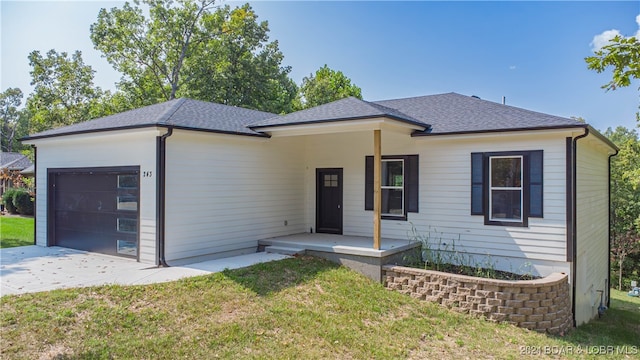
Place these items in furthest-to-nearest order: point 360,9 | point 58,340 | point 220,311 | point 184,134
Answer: point 360,9 < point 184,134 < point 220,311 < point 58,340

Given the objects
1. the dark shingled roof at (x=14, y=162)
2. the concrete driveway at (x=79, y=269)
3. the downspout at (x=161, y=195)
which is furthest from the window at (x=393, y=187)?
the dark shingled roof at (x=14, y=162)

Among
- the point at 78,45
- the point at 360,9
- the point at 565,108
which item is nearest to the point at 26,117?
the point at 78,45

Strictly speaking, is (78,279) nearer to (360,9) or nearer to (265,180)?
(265,180)

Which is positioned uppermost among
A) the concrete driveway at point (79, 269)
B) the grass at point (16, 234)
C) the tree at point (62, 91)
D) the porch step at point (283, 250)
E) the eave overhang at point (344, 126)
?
the tree at point (62, 91)

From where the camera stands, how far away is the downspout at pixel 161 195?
7.95 m

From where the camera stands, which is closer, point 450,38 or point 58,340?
point 58,340

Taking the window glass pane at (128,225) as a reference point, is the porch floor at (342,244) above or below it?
below

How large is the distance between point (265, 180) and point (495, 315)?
6126 mm

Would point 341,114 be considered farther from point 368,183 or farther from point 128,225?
point 128,225

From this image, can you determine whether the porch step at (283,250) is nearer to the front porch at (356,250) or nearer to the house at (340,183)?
the front porch at (356,250)

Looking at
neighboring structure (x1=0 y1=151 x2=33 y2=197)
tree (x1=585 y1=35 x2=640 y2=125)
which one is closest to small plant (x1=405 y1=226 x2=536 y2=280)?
tree (x1=585 y1=35 x2=640 y2=125)

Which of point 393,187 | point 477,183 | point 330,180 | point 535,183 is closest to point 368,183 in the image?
point 393,187

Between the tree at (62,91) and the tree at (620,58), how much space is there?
25.2 m

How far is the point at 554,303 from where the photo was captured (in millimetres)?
7031
